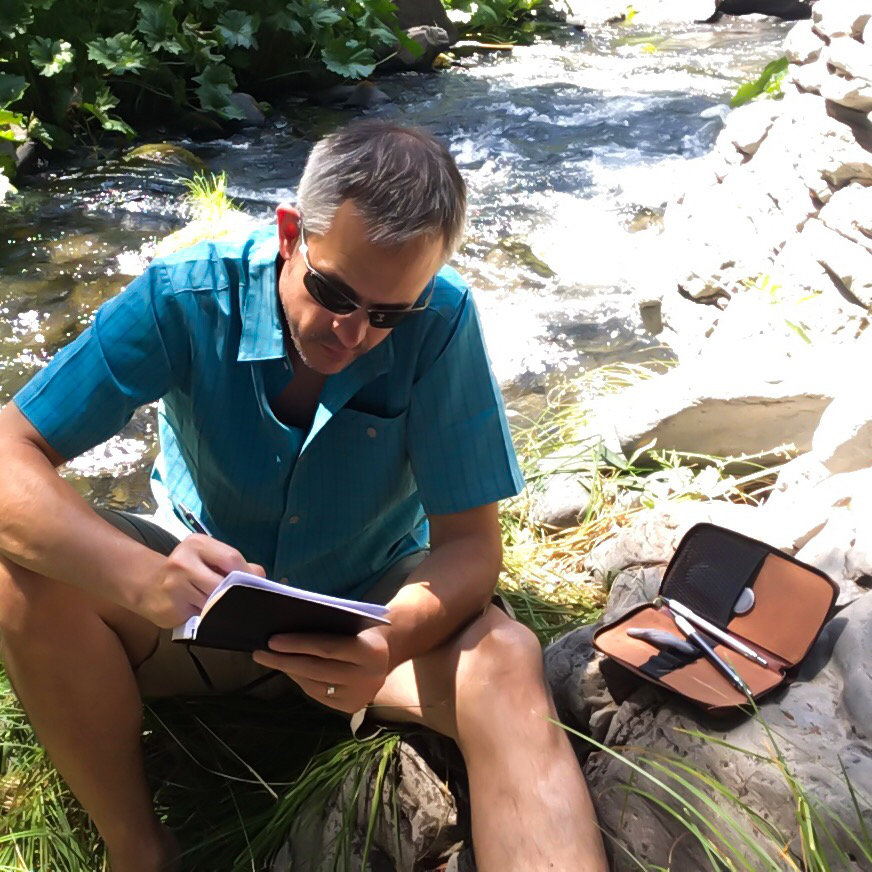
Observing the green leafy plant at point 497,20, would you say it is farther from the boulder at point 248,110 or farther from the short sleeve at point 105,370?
the short sleeve at point 105,370

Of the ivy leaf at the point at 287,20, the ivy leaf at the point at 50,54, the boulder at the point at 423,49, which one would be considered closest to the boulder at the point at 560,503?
the ivy leaf at the point at 50,54

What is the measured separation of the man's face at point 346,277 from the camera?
69.2 inches

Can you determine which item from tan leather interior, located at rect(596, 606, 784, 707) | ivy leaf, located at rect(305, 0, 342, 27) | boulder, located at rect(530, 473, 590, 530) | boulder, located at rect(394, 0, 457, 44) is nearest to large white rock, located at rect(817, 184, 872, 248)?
boulder, located at rect(530, 473, 590, 530)

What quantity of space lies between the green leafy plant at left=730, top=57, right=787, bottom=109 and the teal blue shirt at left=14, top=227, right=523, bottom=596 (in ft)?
15.7

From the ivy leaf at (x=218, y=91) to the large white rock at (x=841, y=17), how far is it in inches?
190

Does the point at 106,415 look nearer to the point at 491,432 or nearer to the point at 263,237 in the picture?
the point at 263,237

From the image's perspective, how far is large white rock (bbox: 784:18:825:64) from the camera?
5.06 meters

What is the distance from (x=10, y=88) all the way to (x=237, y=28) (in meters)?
2.43

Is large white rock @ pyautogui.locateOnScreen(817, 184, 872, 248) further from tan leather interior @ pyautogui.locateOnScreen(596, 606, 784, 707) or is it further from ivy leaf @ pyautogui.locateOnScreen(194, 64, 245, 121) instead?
ivy leaf @ pyautogui.locateOnScreen(194, 64, 245, 121)

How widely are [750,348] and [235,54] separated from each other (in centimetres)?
656

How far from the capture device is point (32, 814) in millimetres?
2139

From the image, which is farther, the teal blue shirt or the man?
the teal blue shirt

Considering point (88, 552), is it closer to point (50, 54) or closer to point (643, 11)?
point (50, 54)

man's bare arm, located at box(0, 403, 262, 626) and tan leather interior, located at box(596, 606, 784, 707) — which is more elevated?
man's bare arm, located at box(0, 403, 262, 626)
